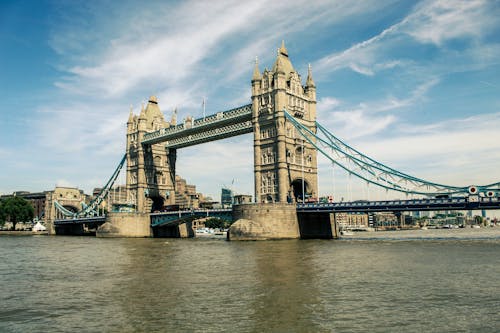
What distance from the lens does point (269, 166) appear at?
74000mm

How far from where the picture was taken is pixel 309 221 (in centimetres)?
6862

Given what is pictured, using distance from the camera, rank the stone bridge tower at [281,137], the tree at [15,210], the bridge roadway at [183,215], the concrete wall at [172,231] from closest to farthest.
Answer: the stone bridge tower at [281,137], the bridge roadway at [183,215], the concrete wall at [172,231], the tree at [15,210]

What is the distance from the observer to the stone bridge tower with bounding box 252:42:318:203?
7194 cm

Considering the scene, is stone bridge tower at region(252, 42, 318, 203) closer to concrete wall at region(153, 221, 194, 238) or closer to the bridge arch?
the bridge arch

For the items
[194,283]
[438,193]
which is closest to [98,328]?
[194,283]

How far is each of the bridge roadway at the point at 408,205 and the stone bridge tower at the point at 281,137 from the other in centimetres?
850

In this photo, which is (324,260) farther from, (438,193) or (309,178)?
(309,178)

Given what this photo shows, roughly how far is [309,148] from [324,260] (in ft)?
146

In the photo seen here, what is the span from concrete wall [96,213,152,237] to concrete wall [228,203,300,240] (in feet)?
114

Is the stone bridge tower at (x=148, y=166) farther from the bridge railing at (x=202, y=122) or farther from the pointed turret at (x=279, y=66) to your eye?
the pointed turret at (x=279, y=66)

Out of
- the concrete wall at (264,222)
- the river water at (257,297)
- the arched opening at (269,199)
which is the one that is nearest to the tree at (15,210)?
the arched opening at (269,199)

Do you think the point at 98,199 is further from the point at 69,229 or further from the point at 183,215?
the point at 183,215

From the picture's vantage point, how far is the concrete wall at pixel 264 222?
61.5 m

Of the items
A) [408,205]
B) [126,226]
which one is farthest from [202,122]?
Answer: [408,205]
